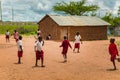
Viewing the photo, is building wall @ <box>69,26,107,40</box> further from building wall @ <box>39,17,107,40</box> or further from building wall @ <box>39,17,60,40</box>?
building wall @ <box>39,17,60,40</box>

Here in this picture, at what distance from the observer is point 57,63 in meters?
22.7

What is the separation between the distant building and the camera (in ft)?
173

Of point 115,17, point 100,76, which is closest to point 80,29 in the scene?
point 115,17

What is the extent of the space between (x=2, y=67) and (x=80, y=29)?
1352 inches

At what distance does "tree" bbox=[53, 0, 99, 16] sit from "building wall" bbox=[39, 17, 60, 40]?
85.7ft

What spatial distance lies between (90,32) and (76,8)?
94.7 feet

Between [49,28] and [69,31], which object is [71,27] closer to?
[69,31]

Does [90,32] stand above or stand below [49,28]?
below

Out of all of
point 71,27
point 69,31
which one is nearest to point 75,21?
point 71,27

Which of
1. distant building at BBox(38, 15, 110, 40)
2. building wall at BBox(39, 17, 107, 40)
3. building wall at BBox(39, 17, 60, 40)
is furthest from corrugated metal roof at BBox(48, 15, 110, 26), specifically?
building wall at BBox(39, 17, 60, 40)

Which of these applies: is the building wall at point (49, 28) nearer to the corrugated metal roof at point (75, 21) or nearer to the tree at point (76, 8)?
the corrugated metal roof at point (75, 21)

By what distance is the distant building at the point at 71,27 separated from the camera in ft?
173

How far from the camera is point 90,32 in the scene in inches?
2202

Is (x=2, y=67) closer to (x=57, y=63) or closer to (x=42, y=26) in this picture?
(x=57, y=63)
